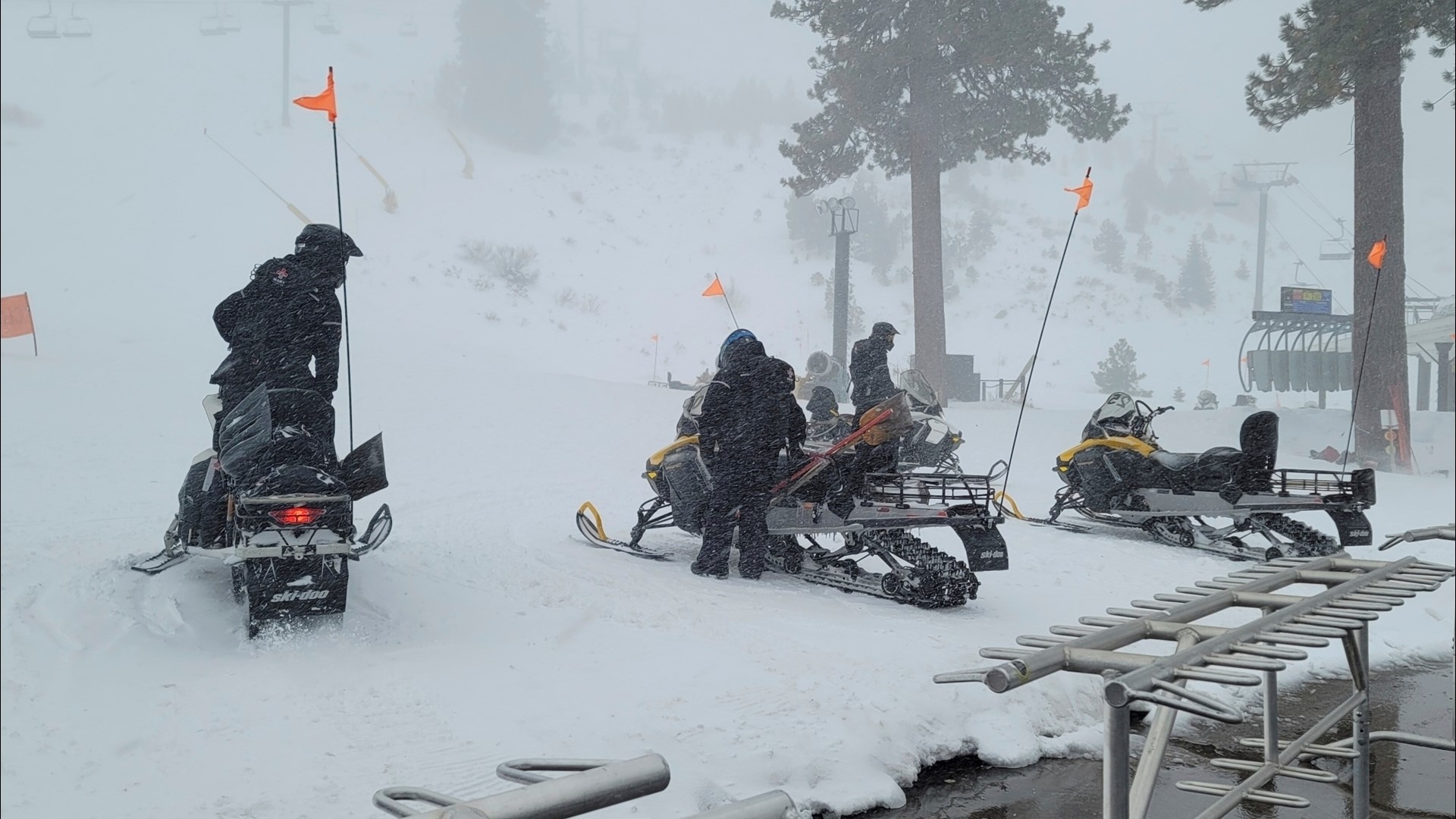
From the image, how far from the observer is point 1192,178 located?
11.3m

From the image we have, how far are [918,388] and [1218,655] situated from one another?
5483 millimetres

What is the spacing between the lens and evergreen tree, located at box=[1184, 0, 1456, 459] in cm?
710

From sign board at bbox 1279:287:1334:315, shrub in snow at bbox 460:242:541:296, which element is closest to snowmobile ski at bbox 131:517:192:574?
shrub in snow at bbox 460:242:541:296

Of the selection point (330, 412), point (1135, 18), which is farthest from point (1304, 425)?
point (330, 412)

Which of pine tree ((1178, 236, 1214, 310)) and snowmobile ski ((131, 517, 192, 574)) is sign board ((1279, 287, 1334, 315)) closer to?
pine tree ((1178, 236, 1214, 310))

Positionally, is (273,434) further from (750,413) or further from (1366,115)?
(1366,115)

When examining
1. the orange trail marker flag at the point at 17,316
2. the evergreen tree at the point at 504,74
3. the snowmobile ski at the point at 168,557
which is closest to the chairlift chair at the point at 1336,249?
the evergreen tree at the point at 504,74

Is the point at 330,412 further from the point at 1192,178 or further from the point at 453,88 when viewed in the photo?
the point at 1192,178

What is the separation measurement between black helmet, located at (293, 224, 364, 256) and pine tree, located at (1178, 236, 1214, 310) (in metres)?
10.7

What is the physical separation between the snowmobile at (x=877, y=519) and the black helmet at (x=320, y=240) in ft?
5.53

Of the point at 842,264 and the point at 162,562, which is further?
the point at 842,264

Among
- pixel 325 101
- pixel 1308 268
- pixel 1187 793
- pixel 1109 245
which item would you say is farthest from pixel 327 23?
pixel 1109 245

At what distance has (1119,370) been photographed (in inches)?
431

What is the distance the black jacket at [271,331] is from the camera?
3.03 m
